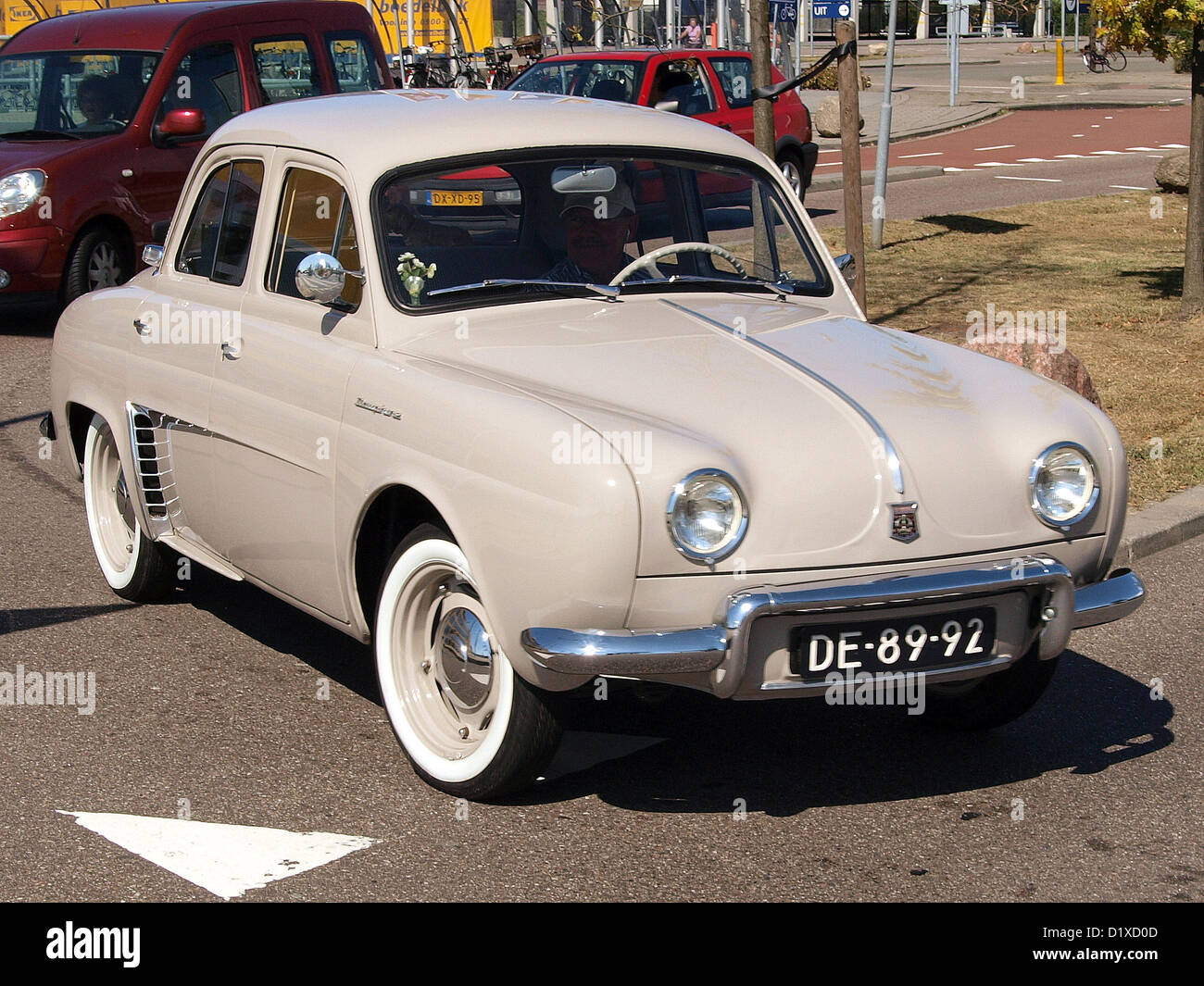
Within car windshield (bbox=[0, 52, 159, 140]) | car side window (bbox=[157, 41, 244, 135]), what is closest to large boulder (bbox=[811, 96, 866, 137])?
car side window (bbox=[157, 41, 244, 135])

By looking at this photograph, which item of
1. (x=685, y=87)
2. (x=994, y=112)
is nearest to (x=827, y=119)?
(x=994, y=112)

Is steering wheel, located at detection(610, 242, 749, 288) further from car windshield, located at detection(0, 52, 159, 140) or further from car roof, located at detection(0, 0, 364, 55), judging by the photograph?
car roof, located at detection(0, 0, 364, 55)

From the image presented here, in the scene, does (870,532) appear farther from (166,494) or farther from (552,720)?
(166,494)

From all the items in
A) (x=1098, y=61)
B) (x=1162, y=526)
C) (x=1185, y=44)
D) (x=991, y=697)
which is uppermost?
(x=1185, y=44)

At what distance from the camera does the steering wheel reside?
532 centimetres

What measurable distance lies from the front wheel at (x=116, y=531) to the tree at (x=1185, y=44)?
8220mm

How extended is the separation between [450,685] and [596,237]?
1613 millimetres

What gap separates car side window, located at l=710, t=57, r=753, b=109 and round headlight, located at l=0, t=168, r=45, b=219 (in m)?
9.17

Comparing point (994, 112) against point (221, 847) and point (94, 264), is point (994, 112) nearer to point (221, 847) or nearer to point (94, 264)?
point (94, 264)

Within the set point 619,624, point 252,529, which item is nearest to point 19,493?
point 252,529

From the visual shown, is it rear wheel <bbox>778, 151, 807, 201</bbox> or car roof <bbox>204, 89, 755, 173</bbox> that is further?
rear wheel <bbox>778, 151, 807, 201</bbox>

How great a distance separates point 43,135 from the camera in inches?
483

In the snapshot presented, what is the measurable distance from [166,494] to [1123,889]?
3.52m

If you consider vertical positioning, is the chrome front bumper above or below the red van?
below
